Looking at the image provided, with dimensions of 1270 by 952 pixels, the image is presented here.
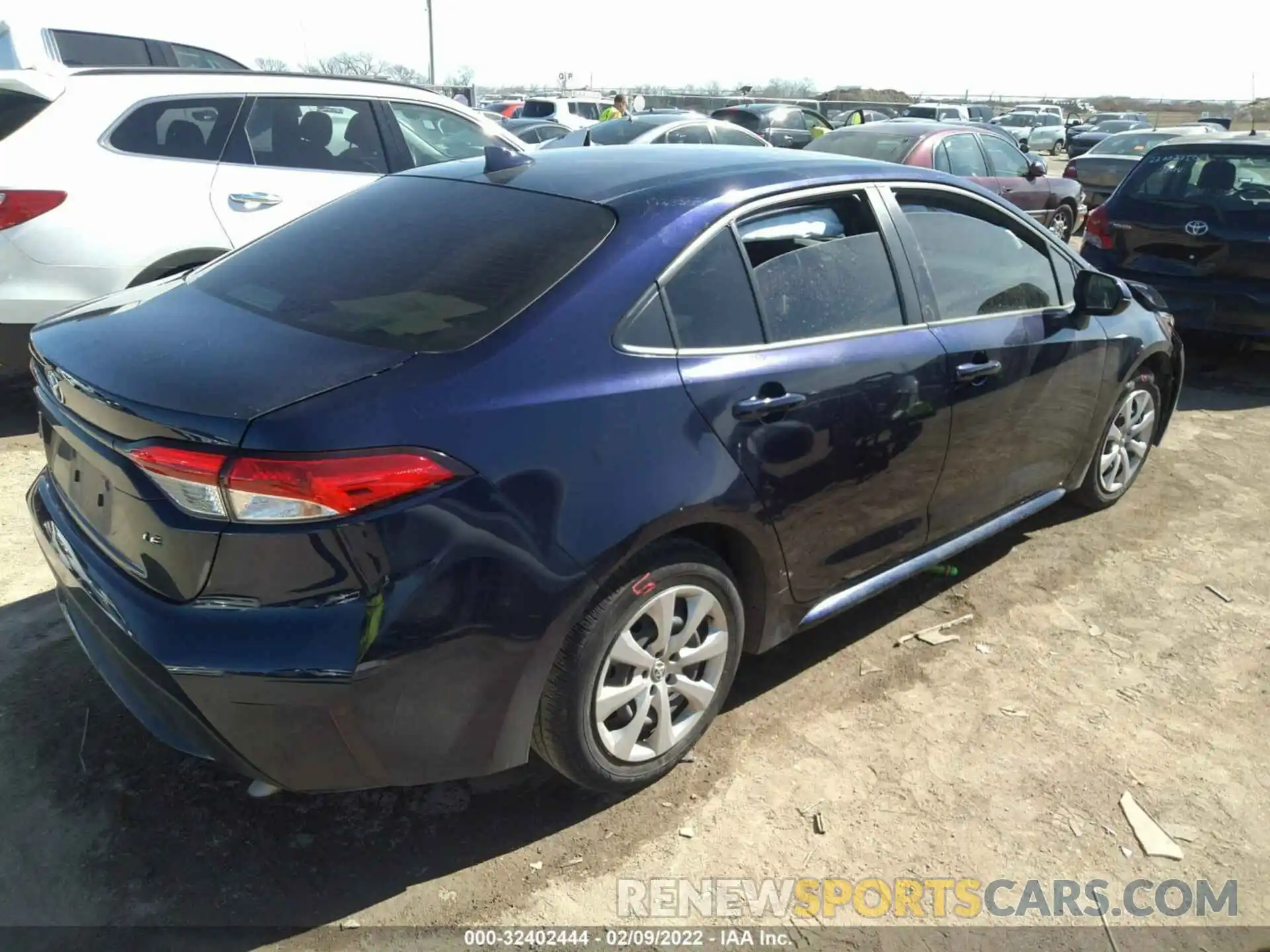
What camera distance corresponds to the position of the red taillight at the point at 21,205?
4719 millimetres

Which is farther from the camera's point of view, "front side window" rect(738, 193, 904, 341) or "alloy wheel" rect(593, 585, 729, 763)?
"front side window" rect(738, 193, 904, 341)

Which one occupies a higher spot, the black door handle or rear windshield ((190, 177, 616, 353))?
rear windshield ((190, 177, 616, 353))

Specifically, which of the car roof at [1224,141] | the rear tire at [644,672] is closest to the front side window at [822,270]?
the rear tire at [644,672]

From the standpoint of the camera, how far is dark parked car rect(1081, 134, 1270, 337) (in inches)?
260

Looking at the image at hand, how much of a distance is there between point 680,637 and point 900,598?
5.10 feet

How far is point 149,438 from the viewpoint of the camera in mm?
2168

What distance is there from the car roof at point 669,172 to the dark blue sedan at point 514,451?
17 mm

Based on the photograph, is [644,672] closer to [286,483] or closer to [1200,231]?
[286,483]

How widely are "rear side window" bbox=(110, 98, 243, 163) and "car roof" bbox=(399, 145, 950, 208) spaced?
2.63 metres

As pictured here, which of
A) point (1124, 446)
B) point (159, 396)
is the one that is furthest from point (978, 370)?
point (159, 396)

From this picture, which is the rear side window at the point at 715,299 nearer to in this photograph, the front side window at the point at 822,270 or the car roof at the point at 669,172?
the front side window at the point at 822,270

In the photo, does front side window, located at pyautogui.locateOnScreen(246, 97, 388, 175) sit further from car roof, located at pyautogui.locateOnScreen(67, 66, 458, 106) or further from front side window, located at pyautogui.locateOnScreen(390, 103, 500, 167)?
front side window, located at pyautogui.locateOnScreen(390, 103, 500, 167)

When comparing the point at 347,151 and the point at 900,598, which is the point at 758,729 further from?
the point at 347,151

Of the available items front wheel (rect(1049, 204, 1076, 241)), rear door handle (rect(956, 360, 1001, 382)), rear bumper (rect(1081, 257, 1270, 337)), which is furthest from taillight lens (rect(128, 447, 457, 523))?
front wheel (rect(1049, 204, 1076, 241))
